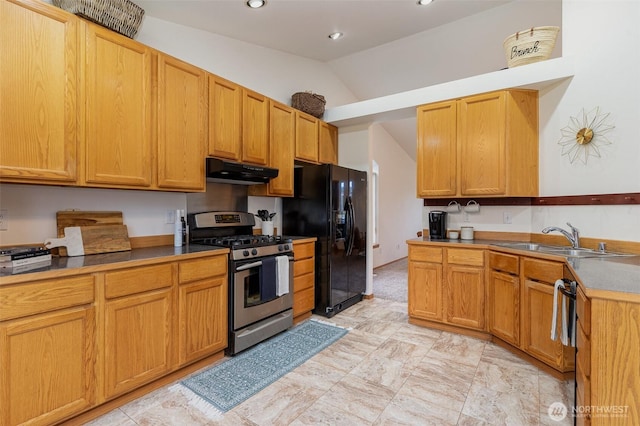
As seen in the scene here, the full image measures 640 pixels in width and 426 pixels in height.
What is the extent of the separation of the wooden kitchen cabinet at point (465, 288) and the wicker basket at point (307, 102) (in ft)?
7.77

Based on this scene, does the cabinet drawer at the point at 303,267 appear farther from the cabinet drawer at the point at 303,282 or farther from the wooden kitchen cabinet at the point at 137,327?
the wooden kitchen cabinet at the point at 137,327

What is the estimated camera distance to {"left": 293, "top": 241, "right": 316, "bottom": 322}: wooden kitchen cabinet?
132 inches

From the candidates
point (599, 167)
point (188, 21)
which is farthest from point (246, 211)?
point (599, 167)

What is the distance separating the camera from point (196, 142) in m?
2.63

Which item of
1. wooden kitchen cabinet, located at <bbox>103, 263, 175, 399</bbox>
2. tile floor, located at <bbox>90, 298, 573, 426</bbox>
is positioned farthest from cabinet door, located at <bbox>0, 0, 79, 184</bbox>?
tile floor, located at <bbox>90, 298, 573, 426</bbox>

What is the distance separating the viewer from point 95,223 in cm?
228

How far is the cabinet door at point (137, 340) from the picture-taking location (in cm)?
185

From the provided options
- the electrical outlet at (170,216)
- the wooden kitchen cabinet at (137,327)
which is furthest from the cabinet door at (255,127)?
the wooden kitchen cabinet at (137,327)

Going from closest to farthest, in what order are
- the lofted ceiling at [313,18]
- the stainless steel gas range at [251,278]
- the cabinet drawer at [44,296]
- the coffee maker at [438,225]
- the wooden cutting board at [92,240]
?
1. the cabinet drawer at [44,296]
2. the wooden cutting board at [92,240]
3. the stainless steel gas range at [251,278]
4. the lofted ceiling at [313,18]
5. the coffee maker at [438,225]

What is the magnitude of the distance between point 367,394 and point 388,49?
13.2ft

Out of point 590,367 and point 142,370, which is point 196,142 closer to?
point 142,370

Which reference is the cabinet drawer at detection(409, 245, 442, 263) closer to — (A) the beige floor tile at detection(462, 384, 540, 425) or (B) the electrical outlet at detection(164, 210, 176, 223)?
(A) the beige floor tile at detection(462, 384, 540, 425)

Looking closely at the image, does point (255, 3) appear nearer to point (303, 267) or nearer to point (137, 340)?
point (303, 267)

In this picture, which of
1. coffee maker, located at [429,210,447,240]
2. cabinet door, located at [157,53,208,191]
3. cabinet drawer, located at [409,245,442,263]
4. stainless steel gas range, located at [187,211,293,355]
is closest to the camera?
cabinet door, located at [157,53,208,191]
